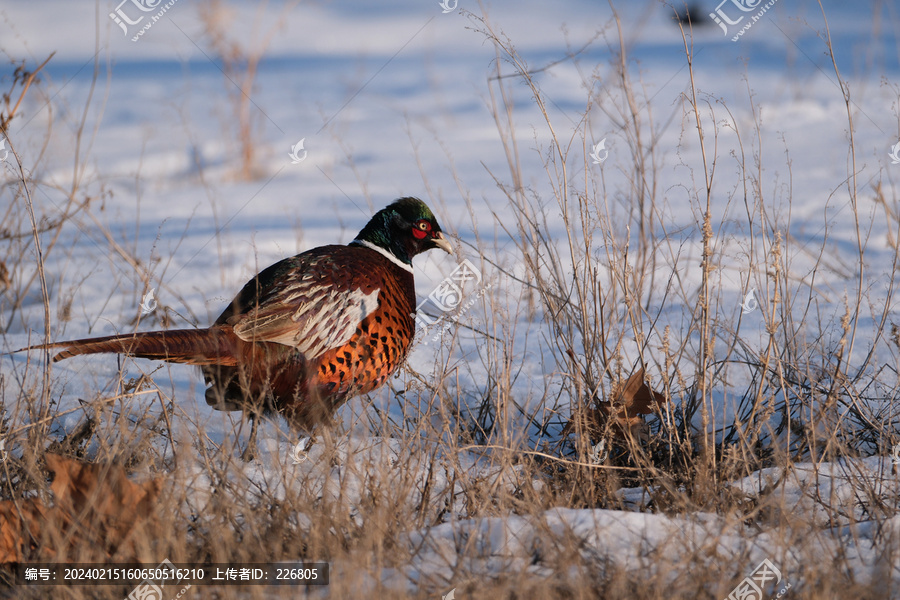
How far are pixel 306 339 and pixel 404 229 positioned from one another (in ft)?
2.17

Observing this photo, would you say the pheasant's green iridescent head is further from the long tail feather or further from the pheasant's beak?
the long tail feather

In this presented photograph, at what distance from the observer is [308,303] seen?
2.48m

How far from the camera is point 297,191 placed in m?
6.61

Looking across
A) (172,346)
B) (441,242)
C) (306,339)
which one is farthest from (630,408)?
(172,346)

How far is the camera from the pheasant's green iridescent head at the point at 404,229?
2.89 m

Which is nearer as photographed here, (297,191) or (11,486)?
(11,486)

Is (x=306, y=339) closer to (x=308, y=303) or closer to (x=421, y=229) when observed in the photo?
(x=308, y=303)

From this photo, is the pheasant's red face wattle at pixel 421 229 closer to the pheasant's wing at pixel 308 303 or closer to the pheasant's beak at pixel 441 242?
the pheasant's beak at pixel 441 242

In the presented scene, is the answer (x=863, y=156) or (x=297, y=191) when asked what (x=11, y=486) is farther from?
(x=863, y=156)

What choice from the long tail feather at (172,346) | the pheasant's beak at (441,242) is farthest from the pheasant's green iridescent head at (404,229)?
the long tail feather at (172,346)

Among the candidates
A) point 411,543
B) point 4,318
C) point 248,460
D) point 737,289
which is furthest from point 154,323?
point 737,289

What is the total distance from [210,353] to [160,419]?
1.00 feet

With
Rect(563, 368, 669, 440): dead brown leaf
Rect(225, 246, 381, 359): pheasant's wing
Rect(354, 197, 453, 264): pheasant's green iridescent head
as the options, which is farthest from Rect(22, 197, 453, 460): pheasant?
Rect(563, 368, 669, 440): dead brown leaf

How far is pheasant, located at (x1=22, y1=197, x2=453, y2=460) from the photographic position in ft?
7.80
